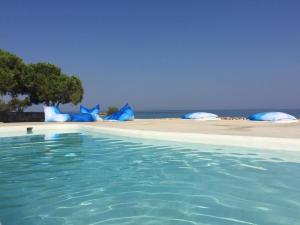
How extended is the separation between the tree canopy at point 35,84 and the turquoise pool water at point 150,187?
1739 cm

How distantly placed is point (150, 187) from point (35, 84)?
25.4m

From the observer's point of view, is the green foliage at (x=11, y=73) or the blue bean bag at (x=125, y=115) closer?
the green foliage at (x=11, y=73)

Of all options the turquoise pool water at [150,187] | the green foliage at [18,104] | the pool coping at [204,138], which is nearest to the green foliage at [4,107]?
the green foliage at [18,104]

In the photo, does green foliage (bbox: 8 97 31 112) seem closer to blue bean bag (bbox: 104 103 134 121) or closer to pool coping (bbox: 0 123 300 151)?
blue bean bag (bbox: 104 103 134 121)

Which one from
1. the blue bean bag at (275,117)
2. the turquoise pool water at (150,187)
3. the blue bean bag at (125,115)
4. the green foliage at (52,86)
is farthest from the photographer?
the green foliage at (52,86)

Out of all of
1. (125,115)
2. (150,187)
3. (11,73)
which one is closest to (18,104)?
(11,73)

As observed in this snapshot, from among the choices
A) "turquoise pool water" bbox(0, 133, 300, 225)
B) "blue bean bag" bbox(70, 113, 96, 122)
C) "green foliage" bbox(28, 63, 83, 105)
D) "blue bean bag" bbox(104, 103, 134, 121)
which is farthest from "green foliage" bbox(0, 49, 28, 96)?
"turquoise pool water" bbox(0, 133, 300, 225)

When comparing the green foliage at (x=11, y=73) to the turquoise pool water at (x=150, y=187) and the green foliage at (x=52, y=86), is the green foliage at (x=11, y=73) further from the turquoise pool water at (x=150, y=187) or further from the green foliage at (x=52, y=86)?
the turquoise pool water at (x=150, y=187)

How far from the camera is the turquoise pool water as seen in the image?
5125 mm

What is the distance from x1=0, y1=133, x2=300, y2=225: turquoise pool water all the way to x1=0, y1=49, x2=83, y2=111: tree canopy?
17.4m

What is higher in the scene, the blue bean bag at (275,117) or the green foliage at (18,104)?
the green foliage at (18,104)

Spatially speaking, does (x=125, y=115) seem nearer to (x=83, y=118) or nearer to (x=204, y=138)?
(x=83, y=118)

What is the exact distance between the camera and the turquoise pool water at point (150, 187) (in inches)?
202

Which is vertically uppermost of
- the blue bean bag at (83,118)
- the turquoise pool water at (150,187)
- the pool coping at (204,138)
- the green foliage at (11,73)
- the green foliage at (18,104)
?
the green foliage at (11,73)
